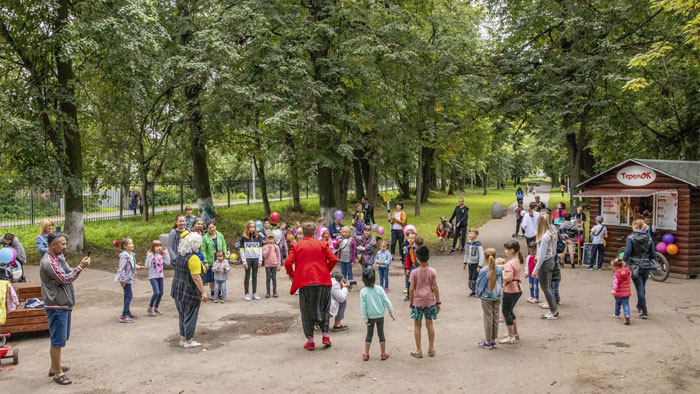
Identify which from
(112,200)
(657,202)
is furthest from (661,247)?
(112,200)

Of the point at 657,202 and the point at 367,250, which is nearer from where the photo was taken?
the point at 367,250

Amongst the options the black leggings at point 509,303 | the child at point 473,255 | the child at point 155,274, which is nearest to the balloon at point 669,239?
the child at point 473,255

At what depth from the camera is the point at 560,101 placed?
661 inches

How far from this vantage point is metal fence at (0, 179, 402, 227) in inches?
820

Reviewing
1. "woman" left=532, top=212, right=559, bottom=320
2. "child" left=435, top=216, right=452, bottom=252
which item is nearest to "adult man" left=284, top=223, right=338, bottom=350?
"woman" left=532, top=212, right=559, bottom=320

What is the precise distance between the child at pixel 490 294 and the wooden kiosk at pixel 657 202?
7861 mm

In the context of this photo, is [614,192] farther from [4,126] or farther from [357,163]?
[357,163]

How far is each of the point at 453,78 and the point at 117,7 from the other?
35.9 feet

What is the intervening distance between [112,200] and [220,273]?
1790cm

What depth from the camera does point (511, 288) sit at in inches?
318

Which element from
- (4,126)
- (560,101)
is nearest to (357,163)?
(560,101)

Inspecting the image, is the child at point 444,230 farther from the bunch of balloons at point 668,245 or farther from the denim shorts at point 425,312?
the denim shorts at point 425,312

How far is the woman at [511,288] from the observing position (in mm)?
8052

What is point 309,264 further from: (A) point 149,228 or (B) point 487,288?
(A) point 149,228
